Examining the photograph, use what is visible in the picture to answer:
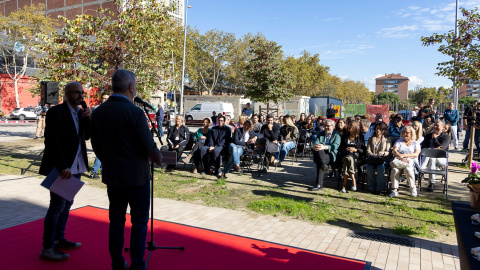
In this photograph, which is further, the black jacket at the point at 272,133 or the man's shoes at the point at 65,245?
the black jacket at the point at 272,133

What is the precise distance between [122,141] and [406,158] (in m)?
5.98

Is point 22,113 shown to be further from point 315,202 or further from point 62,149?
point 62,149

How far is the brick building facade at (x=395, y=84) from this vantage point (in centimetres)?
18800

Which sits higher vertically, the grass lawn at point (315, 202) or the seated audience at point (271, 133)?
the seated audience at point (271, 133)

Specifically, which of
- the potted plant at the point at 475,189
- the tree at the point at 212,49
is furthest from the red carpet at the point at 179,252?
the tree at the point at 212,49

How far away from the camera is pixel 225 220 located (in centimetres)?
559

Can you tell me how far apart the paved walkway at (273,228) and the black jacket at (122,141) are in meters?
2.26

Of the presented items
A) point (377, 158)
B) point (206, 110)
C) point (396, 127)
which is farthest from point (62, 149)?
point (206, 110)

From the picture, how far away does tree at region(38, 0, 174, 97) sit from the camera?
9.53 metres

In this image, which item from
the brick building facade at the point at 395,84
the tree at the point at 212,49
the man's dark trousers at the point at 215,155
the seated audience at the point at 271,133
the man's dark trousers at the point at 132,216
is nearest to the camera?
the man's dark trousers at the point at 132,216

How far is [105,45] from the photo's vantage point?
9648mm

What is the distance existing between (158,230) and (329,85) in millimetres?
60536

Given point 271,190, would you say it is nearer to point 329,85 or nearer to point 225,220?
point 225,220

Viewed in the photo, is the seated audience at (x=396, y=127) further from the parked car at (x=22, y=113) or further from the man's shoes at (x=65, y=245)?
the parked car at (x=22, y=113)
